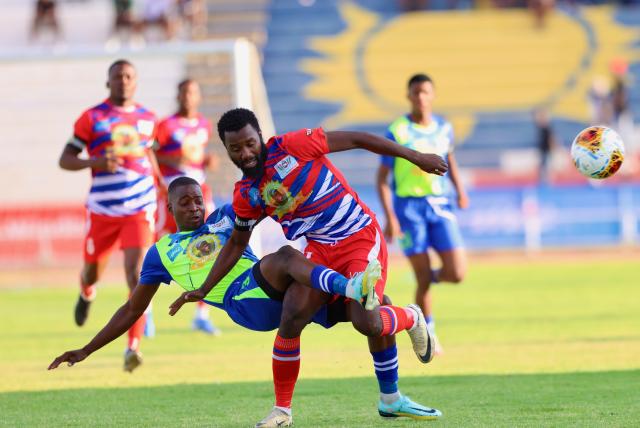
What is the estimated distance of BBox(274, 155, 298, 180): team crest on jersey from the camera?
6.81 meters

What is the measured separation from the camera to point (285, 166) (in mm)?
6820

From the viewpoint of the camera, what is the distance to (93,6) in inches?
1323

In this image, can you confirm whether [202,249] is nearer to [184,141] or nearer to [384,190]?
[384,190]

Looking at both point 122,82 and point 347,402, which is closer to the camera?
point 347,402

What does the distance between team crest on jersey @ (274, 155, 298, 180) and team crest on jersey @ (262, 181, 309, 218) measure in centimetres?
6

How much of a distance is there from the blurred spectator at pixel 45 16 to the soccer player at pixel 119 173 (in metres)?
21.4

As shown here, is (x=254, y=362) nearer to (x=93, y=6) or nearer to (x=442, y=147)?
(x=442, y=147)

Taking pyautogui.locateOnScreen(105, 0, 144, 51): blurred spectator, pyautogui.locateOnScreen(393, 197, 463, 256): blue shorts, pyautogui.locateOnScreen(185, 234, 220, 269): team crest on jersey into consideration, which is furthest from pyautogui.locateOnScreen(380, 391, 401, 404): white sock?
pyautogui.locateOnScreen(105, 0, 144, 51): blurred spectator

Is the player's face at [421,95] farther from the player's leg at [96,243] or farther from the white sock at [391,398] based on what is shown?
the white sock at [391,398]

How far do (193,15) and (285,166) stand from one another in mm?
24822

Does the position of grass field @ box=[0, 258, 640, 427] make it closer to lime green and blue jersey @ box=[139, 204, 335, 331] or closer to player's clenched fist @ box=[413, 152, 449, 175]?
lime green and blue jersey @ box=[139, 204, 335, 331]

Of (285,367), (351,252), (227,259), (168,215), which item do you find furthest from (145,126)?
(285,367)

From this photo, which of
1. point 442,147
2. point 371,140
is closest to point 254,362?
point 442,147

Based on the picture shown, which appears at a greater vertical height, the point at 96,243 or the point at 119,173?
the point at 119,173
